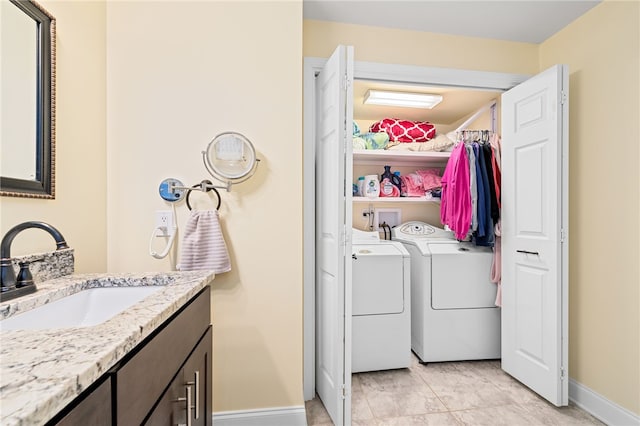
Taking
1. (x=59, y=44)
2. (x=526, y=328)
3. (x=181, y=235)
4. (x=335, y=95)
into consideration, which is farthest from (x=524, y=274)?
(x=59, y=44)

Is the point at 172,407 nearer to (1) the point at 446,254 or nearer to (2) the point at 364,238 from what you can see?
(2) the point at 364,238

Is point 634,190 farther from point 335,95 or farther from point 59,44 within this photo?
point 59,44

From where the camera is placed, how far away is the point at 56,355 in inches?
20.6

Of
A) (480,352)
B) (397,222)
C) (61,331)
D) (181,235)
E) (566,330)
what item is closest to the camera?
(61,331)

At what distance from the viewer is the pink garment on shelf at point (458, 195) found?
2363 mm

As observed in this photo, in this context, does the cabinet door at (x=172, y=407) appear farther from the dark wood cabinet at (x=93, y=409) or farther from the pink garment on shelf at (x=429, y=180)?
the pink garment on shelf at (x=429, y=180)

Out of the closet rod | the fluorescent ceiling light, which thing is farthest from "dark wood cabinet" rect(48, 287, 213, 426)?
the closet rod

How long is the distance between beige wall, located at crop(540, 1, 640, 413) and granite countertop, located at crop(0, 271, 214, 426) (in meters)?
2.23

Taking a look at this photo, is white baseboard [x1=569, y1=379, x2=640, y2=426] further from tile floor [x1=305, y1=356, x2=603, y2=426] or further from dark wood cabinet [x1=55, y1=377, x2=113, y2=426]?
dark wood cabinet [x1=55, y1=377, x2=113, y2=426]

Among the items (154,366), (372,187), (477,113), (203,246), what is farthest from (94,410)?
(477,113)

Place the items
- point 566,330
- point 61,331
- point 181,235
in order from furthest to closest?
point 566,330
point 181,235
point 61,331

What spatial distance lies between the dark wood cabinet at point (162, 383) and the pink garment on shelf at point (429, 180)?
2.43 metres

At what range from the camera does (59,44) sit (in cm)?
128

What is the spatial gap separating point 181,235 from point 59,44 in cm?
95
